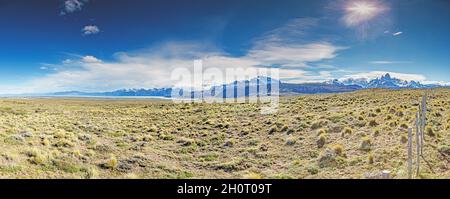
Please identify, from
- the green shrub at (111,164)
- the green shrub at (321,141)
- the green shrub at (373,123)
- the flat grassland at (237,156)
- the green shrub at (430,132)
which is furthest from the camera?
the green shrub at (373,123)

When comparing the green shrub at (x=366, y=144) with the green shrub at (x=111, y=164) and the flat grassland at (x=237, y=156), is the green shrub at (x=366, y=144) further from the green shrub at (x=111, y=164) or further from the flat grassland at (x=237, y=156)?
the green shrub at (x=111, y=164)

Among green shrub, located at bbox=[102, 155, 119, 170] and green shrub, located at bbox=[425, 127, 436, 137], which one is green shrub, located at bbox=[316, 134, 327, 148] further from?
green shrub, located at bbox=[102, 155, 119, 170]

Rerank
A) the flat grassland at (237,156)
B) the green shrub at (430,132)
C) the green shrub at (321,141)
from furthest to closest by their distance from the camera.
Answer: the green shrub at (321,141)
the green shrub at (430,132)
the flat grassland at (237,156)

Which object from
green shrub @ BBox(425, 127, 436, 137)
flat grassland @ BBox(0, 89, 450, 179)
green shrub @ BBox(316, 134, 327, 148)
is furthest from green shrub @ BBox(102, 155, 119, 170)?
green shrub @ BBox(425, 127, 436, 137)

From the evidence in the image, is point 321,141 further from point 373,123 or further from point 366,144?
point 373,123

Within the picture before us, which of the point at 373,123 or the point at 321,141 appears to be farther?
the point at 373,123

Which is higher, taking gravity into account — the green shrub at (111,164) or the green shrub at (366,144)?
the green shrub at (366,144)

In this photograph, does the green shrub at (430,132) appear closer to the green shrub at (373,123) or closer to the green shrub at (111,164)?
the green shrub at (373,123)

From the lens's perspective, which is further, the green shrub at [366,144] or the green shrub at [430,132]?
the green shrub at [430,132]

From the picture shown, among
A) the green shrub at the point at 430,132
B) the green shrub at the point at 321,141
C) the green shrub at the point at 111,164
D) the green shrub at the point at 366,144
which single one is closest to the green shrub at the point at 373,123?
the green shrub at the point at 430,132

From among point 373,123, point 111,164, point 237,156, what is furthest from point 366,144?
point 111,164
